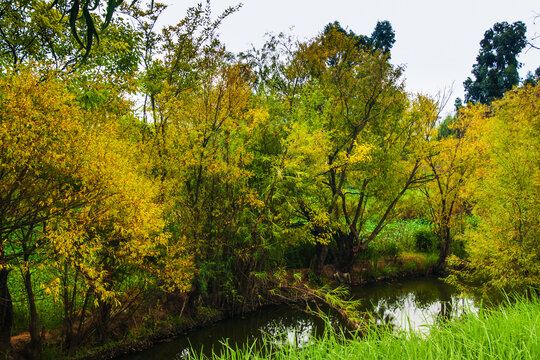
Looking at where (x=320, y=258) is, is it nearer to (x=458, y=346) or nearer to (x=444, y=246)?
(x=444, y=246)

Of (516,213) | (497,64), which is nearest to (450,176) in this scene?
(516,213)

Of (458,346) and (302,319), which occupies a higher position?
(458,346)

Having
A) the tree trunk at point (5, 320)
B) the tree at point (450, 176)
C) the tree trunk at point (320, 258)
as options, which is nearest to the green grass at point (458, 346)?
the tree trunk at point (5, 320)

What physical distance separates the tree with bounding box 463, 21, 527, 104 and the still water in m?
20.1

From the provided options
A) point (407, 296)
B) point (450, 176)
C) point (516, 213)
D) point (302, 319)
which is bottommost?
point (407, 296)

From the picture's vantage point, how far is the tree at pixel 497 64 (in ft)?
88.0

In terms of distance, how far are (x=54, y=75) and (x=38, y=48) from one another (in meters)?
1.49

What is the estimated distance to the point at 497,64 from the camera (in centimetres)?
2853

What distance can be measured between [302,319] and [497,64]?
1122 inches

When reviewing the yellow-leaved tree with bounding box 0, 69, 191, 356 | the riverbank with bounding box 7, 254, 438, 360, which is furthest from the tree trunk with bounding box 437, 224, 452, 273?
the yellow-leaved tree with bounding box 0, 69, 191, 356

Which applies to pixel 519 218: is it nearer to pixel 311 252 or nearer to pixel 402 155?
pixel 402 155

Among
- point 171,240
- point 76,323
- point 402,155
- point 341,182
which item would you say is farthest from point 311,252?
point 76,323

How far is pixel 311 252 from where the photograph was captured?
1233 cm

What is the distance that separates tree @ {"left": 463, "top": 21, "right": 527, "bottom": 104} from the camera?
26834 mm
